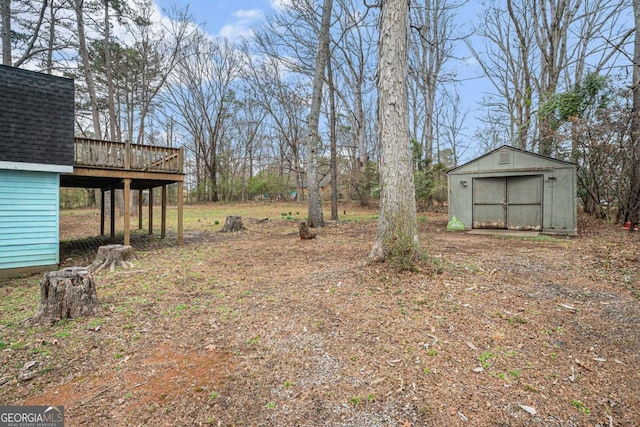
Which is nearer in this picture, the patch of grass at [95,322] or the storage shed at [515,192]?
the patch of grass at [95,322]

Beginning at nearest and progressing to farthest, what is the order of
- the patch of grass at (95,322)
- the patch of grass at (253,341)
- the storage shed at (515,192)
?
Answer: the patch of grass at (253,341)
the patch of grass at (95,322)
the storage shed at (515,192)

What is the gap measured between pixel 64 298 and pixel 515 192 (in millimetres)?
10926

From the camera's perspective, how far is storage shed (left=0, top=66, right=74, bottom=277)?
5.54 m

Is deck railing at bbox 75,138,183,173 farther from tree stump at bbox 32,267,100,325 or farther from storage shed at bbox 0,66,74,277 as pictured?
tree stump at bbox 32,267,100,325

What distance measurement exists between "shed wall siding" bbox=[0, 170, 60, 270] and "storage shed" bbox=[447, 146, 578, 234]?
10834mm

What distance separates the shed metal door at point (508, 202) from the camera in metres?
9.12

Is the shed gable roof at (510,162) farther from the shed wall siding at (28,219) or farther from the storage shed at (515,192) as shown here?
the shed wall siding at (28,219)

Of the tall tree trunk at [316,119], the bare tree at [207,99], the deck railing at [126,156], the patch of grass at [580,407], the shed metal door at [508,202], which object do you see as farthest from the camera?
the bare tree at [207,99]

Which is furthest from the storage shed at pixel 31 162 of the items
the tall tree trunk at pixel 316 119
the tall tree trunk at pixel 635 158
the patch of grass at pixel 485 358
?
the tall tree trunk at pixel 635 158

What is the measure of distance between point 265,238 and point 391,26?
20.5 feet

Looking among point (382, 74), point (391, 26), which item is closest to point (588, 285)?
point (382, 74)

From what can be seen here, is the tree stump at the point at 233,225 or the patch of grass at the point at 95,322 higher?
the tree stump at the point at 233,225

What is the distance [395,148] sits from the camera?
173 inches

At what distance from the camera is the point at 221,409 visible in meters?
1.96
